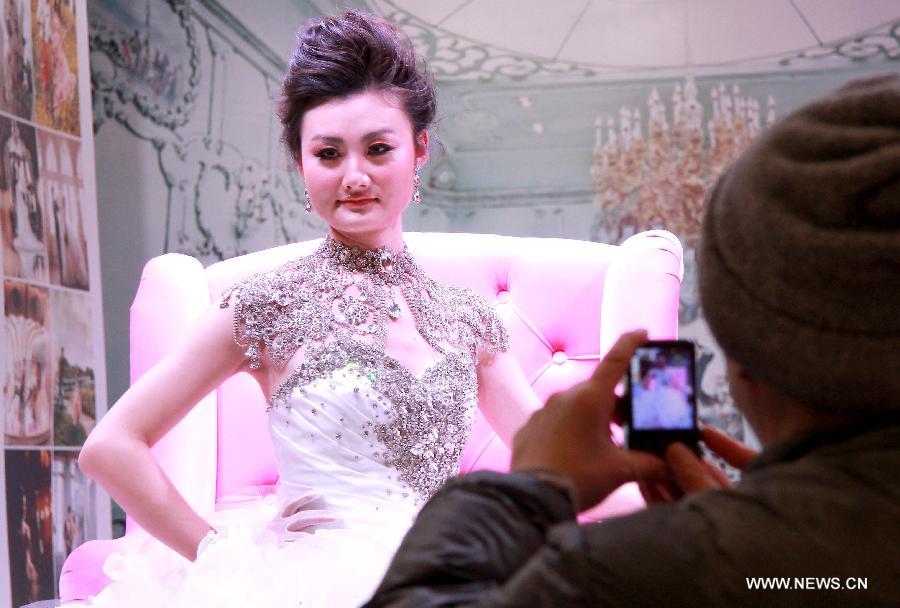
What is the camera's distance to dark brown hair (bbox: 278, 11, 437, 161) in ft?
4.93

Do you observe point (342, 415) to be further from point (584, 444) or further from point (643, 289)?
point (584, 444)

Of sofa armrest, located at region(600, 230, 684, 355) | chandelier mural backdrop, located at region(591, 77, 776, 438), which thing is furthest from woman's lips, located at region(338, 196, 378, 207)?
chandelier mural backdrop, located at region(591, 77, 776, 438)

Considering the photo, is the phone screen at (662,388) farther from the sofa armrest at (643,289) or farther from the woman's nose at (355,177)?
the sofa armrest at (643,289)

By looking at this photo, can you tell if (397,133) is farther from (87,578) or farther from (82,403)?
(82,403)

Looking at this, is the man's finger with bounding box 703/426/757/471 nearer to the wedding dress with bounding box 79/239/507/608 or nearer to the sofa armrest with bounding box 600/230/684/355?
the wedding dress with bounding box 79/239/507/608

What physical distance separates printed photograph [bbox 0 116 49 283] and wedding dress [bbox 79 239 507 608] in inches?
31.5

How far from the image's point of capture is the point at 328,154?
1485mm

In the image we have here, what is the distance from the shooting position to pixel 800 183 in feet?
1.86

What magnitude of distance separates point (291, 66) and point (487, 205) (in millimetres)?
2202

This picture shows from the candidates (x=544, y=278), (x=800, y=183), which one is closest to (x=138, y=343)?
(x=544, y=278)

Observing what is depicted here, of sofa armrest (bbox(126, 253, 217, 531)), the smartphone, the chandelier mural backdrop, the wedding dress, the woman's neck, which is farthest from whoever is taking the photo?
the chandelier mural backdrop

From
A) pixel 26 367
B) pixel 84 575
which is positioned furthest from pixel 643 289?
pixel 26 367

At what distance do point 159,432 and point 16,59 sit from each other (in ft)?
3.57

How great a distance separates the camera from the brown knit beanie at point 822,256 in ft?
1.81
